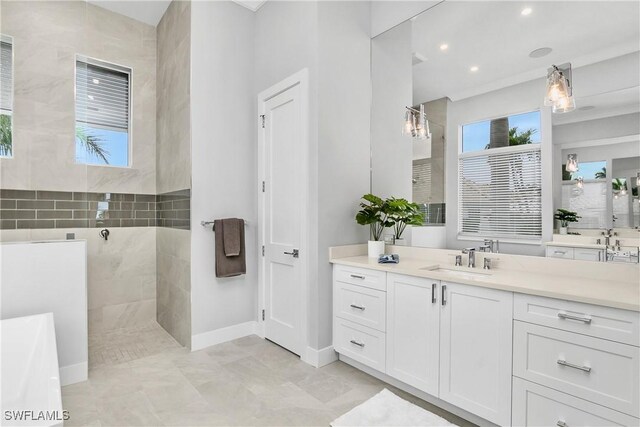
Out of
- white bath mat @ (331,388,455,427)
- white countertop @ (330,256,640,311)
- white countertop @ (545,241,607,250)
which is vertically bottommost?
white bath mat @ (331,388,455,427)

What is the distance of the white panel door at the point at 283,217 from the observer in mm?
2844

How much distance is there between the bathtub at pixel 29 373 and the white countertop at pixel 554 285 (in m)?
1.86

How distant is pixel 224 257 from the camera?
10.1 ft

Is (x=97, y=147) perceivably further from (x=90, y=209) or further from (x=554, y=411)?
(x=554, y=411)

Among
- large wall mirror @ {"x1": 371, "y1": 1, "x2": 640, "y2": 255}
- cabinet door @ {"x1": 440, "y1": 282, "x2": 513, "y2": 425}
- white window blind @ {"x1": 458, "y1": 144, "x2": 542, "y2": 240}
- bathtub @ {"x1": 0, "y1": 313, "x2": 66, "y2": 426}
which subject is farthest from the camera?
white window blind @ {"x1": 458, "y1": 144, "x2": 542, "y2": 240}

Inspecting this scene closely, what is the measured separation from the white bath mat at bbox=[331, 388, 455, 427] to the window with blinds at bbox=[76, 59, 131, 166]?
3306 millimetres

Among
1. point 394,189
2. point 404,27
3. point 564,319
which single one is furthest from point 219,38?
point 564,319

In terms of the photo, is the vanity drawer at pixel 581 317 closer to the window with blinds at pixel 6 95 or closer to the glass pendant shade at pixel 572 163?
the glass pendant shade at pixel 572 163

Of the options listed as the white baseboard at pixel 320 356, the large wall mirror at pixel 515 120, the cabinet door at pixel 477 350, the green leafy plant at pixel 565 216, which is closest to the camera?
the cabinet door at pixel 477 350

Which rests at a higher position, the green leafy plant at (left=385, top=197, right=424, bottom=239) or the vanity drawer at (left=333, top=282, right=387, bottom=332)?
the green leafy plant at (left=385, top=197, right=424, bottom=239)

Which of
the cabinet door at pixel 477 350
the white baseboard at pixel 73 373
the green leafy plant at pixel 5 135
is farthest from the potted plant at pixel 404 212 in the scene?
the white baseboard at pixel 73 373

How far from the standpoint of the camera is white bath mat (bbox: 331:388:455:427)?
1.93 m

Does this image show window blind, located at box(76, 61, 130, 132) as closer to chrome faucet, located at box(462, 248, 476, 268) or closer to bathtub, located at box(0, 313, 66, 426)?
bathtub, located at box(0, 313, 66, 426)

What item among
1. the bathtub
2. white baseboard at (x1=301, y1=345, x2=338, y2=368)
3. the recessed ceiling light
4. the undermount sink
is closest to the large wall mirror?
the recessed ceiling light
